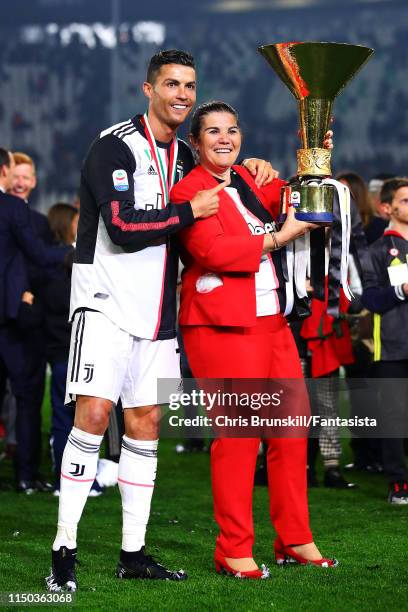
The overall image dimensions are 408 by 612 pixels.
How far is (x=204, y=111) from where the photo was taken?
4355 millimetres

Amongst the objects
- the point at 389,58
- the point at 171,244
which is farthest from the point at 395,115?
the point at 171,244

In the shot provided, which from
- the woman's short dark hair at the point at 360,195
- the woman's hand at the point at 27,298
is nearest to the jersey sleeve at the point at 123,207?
the woman's hand at the point at 27,298

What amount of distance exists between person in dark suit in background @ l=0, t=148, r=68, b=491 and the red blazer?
237 centimetres

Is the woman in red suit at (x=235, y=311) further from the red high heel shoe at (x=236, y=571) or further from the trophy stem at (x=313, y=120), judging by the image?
the trophy stem at (x=313, y=120)

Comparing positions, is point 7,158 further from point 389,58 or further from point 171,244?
point 389,58

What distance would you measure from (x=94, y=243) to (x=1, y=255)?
254 centimetres

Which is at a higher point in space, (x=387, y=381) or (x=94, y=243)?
(x=94, y=243)

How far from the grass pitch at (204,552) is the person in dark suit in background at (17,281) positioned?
404 millimetres

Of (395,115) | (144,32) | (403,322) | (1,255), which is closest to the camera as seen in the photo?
(403,322)

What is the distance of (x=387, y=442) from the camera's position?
6.26 meters

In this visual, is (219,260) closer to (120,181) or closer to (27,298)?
(120,181)

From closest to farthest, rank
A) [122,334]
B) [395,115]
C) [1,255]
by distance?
[122,334], [1,255], [395,115]

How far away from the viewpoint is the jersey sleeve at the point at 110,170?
4.11 m

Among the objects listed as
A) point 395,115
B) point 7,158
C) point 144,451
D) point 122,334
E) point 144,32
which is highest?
point 144,32
